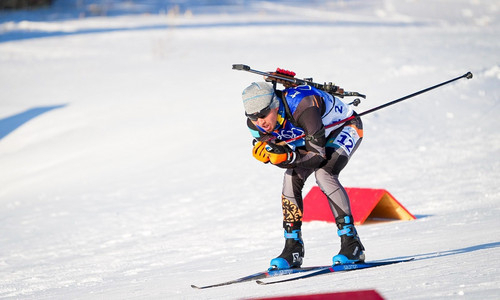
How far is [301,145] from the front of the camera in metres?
5.27

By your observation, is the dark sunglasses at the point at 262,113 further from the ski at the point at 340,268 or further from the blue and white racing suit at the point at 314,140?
the ski at the point at 340,268

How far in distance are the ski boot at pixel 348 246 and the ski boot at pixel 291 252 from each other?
1.07ft

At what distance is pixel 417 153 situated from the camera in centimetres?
1107

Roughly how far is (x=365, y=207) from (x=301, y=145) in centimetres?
257

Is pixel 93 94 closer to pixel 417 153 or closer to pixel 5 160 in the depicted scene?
pixel 5 160

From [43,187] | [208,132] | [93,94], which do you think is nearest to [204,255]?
[43,187]

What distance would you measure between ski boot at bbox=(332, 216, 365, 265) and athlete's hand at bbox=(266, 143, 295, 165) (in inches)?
23.3

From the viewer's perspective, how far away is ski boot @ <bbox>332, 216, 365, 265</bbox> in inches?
197

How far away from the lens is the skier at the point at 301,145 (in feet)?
16.1

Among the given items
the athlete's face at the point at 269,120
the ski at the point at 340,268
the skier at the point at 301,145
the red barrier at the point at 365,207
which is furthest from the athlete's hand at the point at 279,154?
the red barrier at the point at 365,207

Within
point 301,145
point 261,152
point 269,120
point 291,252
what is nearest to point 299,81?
point 301,145

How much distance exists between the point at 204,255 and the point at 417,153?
5.02 m

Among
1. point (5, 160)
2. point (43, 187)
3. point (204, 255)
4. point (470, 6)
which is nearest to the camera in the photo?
point (204, 255)

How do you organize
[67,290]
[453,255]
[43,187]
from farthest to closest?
1. [43,187]
2. [67,290]
3. [453,255]
